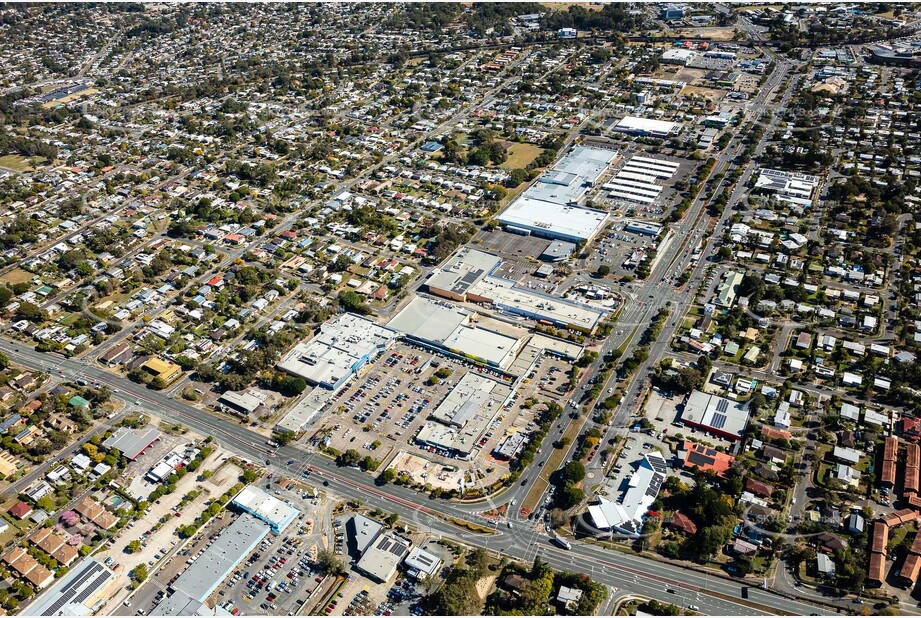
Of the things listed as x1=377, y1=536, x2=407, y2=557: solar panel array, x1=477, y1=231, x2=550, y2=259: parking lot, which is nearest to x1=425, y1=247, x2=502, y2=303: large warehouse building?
x1=477, y1=231, x2=550, y2=259: parking lot

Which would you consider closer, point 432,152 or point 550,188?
point 550,188

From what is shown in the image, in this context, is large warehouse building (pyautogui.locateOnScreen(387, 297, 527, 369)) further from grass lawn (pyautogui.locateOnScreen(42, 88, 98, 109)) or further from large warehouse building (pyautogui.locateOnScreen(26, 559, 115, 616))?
grass lawn (pyautogui.locateOnScreen(42, 88, 98, 109))

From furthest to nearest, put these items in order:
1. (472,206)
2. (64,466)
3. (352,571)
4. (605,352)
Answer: (472,206) < (605,352) < (64,466) < (352,571)

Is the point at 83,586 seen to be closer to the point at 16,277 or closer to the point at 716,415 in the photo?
the point at 716,415

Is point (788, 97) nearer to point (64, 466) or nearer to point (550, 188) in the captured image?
point (550, 188)

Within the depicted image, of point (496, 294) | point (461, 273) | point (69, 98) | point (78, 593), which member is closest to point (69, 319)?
point (78, 593)

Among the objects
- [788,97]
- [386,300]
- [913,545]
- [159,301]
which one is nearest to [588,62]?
[788,97]

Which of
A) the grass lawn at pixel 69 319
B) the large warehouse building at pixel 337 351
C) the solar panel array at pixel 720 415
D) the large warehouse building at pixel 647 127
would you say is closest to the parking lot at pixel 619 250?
the solar panel array at pixel 720 415
